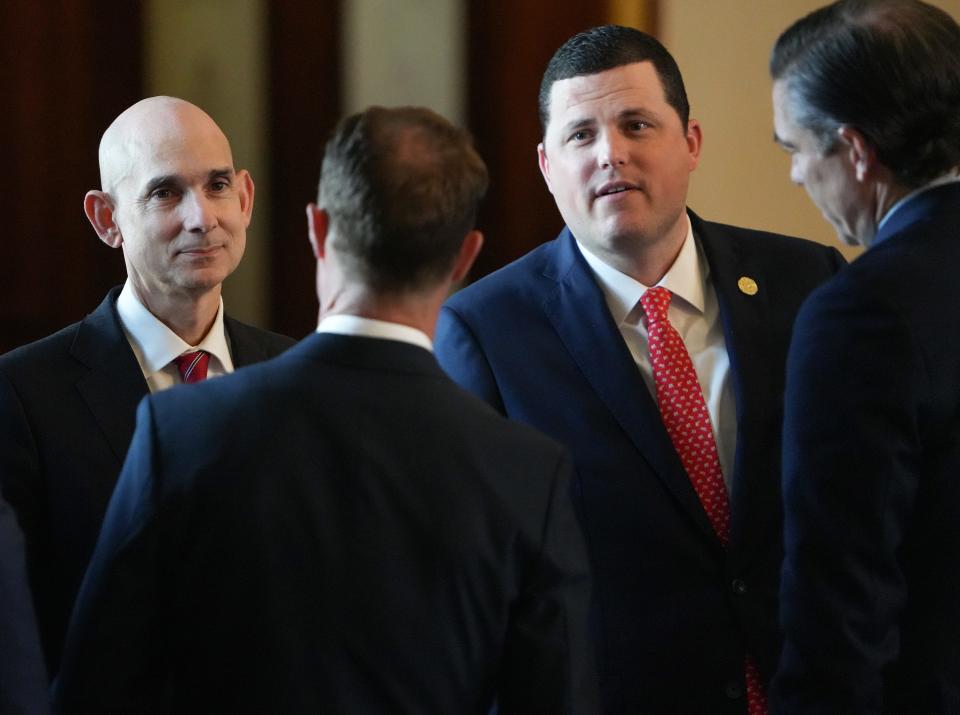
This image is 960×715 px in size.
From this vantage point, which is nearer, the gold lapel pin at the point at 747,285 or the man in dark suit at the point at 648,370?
the man in dark suit at the point at 648,370

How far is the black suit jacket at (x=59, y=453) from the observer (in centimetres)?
186

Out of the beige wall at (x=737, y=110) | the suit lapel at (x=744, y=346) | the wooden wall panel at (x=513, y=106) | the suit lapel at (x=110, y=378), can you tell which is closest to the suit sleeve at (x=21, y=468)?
the suit lapel at (x=110, y=378)

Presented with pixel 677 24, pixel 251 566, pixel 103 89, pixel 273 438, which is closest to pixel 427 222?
pixel 273 438

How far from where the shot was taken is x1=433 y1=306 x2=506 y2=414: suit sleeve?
2.00 metres

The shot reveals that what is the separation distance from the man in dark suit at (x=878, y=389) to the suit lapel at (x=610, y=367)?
39 centimetres

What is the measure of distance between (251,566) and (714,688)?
91 centimetres

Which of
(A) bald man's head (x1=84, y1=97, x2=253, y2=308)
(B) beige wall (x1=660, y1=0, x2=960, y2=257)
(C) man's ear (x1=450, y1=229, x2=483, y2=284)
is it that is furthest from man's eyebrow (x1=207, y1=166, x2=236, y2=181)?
(B) beige wall (x1=660, y1=0, x2=960, y2=257)

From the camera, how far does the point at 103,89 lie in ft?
9.52

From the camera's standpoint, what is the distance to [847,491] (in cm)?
149

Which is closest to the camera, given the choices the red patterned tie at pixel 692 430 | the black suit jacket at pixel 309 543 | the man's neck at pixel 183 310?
the black suit jacket at pixel 309 543

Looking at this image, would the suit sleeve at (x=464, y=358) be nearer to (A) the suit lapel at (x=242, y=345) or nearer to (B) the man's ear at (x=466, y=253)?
(A) the suit lapel at (x=242, y=345)

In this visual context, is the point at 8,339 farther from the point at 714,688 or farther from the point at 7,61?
the point at 714,688

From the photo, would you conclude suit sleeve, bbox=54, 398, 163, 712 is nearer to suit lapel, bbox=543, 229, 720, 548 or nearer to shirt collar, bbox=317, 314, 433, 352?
shirt collar, bbox=317, 314, 433, 352

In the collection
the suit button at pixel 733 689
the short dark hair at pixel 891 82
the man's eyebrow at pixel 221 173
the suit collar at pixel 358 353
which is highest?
the short dark hair at pixel 891 82
